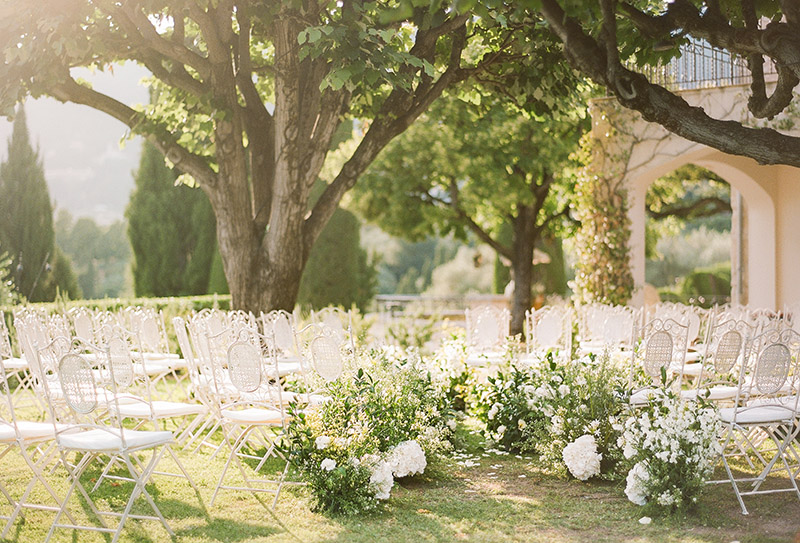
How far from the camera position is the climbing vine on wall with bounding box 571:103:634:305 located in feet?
38.5

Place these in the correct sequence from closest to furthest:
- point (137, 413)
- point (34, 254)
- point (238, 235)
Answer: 1. point (137, 413)
2. point (238, 235)
3. point (34, 254)

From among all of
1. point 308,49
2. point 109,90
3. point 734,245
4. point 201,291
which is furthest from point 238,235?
point 109,90

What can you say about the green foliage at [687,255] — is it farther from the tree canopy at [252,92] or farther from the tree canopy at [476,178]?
the tree canopy at [252,92]

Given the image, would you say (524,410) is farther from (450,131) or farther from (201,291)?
(201,291)

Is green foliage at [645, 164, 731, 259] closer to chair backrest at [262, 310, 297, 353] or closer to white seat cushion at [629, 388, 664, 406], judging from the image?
chair backrest at [262, 310, 297, 353]

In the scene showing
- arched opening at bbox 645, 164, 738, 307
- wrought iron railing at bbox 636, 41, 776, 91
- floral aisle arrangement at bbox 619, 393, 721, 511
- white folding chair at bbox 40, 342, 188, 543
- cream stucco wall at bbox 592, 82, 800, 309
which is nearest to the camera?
white folding chair at bbox 40, 342, 188, 543

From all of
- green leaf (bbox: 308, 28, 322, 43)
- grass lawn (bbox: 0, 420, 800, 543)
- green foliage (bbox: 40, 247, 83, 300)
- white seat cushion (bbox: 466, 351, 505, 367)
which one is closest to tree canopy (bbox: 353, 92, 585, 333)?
white seat cushion (bbox: 466, 351, 505, 367)

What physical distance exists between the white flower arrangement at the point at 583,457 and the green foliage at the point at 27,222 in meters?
15.7

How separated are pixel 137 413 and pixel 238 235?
3440 millimetres

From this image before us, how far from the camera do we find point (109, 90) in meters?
53.4

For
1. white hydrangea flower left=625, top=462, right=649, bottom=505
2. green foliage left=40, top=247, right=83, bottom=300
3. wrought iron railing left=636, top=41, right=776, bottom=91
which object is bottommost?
white hydrangea flower left=625, top=462, right=649, bottom=505

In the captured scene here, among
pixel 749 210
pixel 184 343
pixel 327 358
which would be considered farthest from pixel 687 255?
pixel 184 343

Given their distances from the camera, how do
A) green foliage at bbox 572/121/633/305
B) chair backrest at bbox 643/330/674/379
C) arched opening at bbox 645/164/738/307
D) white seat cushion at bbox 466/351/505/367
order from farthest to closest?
arched opening at bbox 645/164/738/307, green foliage at bbox 572/121/633/305, white seat cushion at bbox 466/351/505/367, chair backrest at bbox 643/330/674/379

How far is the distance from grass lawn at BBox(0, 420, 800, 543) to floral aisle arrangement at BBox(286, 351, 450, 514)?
16 centimetres
